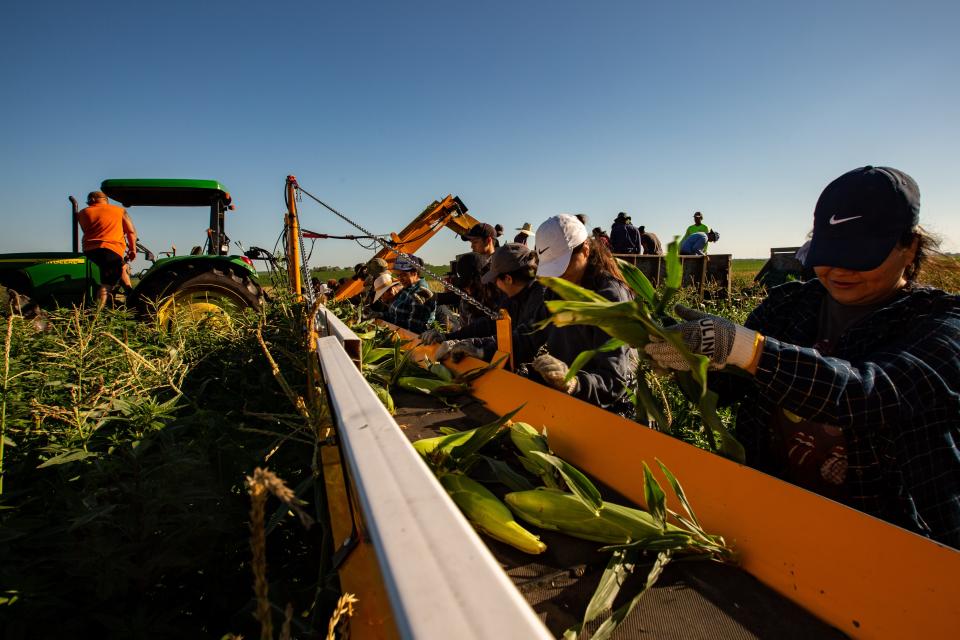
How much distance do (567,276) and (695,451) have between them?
5.65 feet

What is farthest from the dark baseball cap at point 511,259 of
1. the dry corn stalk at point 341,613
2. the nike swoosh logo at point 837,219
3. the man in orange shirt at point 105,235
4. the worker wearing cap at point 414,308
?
the man in orange shirt at point 105,235

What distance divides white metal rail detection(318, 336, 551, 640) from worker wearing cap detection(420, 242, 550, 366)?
9.03ft

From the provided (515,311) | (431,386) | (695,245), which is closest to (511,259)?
(515,311)

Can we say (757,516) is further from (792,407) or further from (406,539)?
(406,539)

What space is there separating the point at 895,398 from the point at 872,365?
11cm

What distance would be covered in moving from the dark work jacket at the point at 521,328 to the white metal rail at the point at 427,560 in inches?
104

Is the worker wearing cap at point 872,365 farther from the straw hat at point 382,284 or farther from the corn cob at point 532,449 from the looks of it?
the straw hat at point 382,284

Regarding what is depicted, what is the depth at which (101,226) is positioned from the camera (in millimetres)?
6797

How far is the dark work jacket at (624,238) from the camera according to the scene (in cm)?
1049

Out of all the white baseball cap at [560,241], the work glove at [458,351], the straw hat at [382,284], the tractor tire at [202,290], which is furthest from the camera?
the straw hat at [382,284]

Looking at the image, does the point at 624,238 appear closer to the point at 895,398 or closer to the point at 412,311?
the point at 412,311

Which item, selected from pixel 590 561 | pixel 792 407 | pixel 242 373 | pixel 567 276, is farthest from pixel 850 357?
pixel 242 373

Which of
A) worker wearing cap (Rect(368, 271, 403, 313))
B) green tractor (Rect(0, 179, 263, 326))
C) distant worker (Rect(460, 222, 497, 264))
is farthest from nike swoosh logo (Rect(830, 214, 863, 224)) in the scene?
green tractor (Rect(0, 179, 263, 326))

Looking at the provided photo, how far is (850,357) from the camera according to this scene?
5.48 ft
